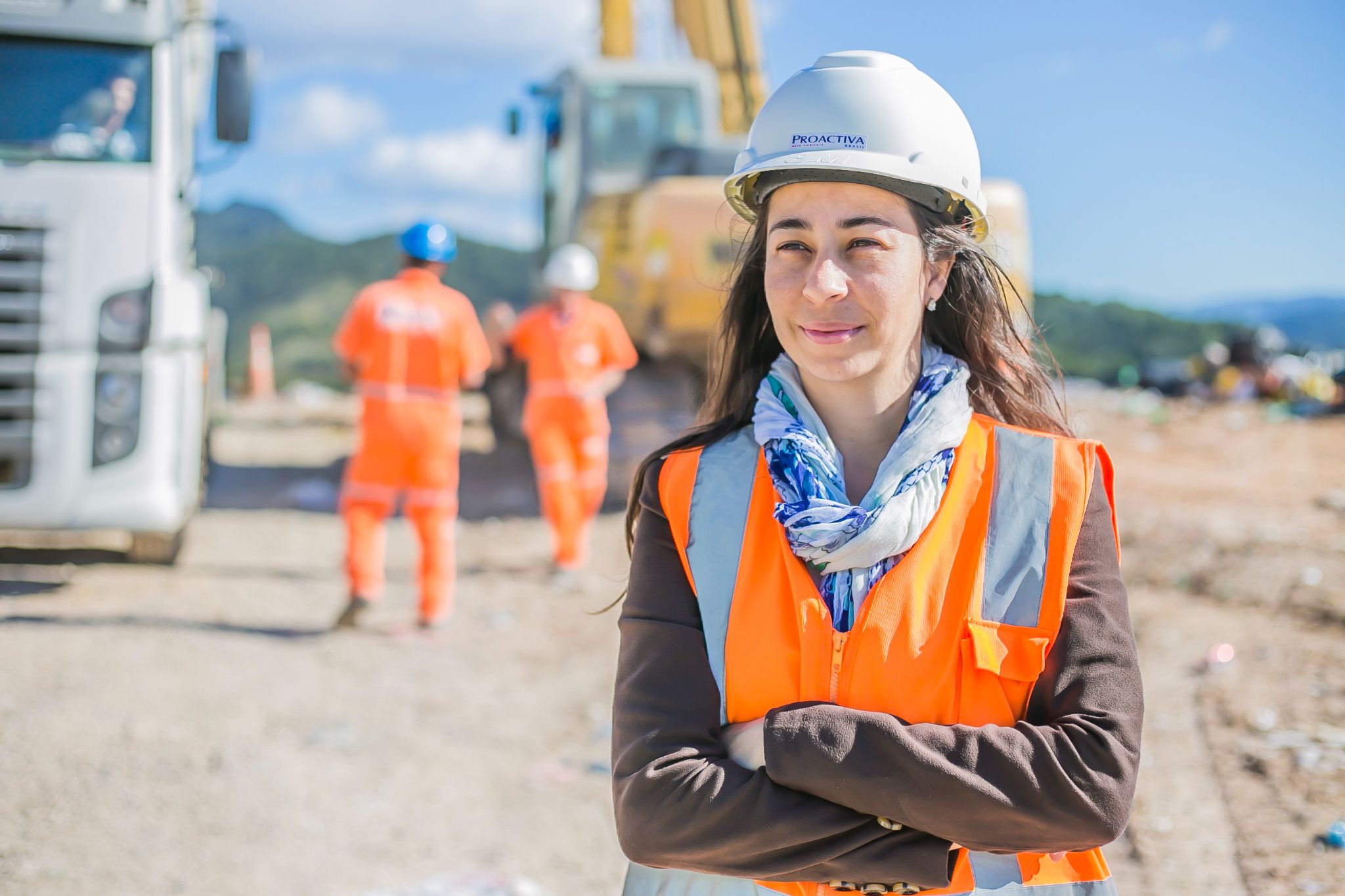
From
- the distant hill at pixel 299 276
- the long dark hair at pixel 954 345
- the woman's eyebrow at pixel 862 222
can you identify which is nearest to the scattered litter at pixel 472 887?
the long dark hair at pixel 954 345

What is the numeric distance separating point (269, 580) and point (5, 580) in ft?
4.64

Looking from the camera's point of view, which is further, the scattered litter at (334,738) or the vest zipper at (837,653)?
the scattered litter at (334,738)

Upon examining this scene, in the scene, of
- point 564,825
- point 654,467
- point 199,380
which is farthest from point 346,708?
point 654,467

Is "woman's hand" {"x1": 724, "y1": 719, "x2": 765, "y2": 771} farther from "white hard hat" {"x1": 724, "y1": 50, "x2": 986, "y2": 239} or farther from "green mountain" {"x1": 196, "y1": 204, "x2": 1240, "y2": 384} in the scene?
"green mountain" {"x1": 196, "y1": 204, "x2": 1240, "y2": 384}

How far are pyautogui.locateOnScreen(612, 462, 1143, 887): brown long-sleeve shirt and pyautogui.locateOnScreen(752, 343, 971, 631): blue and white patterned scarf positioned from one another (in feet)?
0.59

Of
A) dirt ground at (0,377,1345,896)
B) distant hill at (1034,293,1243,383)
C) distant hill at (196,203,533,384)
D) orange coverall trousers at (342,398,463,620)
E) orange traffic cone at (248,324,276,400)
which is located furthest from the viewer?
distant hill at (196,203,533,384)

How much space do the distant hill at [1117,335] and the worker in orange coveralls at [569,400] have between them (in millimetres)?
13101

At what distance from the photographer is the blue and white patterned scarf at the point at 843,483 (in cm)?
151

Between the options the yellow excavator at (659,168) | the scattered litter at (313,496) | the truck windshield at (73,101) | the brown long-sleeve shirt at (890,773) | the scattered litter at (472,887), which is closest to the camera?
the brown long-sleeve shirt at (890,773)

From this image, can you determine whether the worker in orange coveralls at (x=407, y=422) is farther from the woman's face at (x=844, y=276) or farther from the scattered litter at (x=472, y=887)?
the woman's face at (x=844, y=276)

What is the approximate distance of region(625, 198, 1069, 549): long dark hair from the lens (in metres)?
1.79

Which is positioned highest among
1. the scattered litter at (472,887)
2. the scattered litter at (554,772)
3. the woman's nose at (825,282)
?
the woman's nose at (825,282)

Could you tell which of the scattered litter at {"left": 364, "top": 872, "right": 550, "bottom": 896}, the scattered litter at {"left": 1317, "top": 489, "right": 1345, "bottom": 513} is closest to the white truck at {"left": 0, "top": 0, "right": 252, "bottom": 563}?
the scattered litter at {"left": 364, "top": 872, "right": 550, "bottom": 896}

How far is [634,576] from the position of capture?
1671 millimetres
